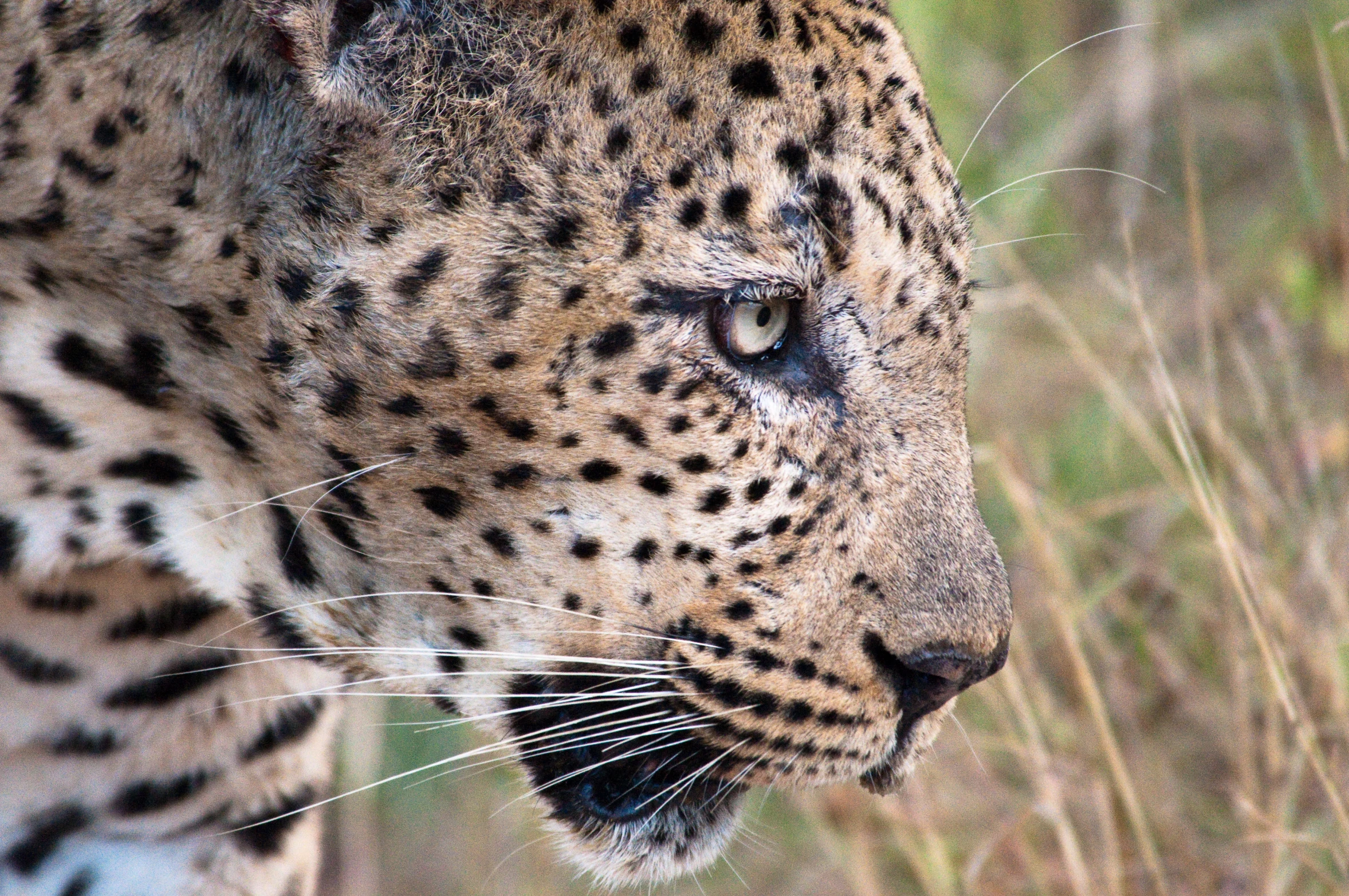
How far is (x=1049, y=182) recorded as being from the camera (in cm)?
645

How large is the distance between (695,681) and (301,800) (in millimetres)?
1178

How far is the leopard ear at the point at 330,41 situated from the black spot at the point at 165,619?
1.10m

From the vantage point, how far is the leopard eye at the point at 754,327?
2641mm

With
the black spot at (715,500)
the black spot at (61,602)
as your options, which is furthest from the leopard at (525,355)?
the black spot at (61,602)

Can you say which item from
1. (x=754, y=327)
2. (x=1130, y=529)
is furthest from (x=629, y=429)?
(x=1130, y=529)

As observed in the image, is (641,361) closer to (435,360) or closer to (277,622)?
(435,360)

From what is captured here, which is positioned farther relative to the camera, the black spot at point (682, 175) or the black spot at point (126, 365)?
the black spot at point (126, 365)

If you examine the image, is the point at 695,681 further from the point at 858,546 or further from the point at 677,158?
the point at 677,158

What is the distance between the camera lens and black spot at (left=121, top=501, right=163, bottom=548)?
2785mm

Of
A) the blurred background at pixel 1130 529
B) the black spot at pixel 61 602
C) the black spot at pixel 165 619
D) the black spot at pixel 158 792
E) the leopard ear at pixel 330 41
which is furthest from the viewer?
the blurred background at pixel 1130 529

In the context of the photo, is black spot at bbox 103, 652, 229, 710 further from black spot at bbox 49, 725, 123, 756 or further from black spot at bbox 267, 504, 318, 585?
black spot at bbox 267, 504, 318, 585

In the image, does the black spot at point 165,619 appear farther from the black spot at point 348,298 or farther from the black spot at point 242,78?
the black spot at point 242,78

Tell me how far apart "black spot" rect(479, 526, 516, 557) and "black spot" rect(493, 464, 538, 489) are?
87 mm

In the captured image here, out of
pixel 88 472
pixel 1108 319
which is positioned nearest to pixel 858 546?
pixel 88 472
